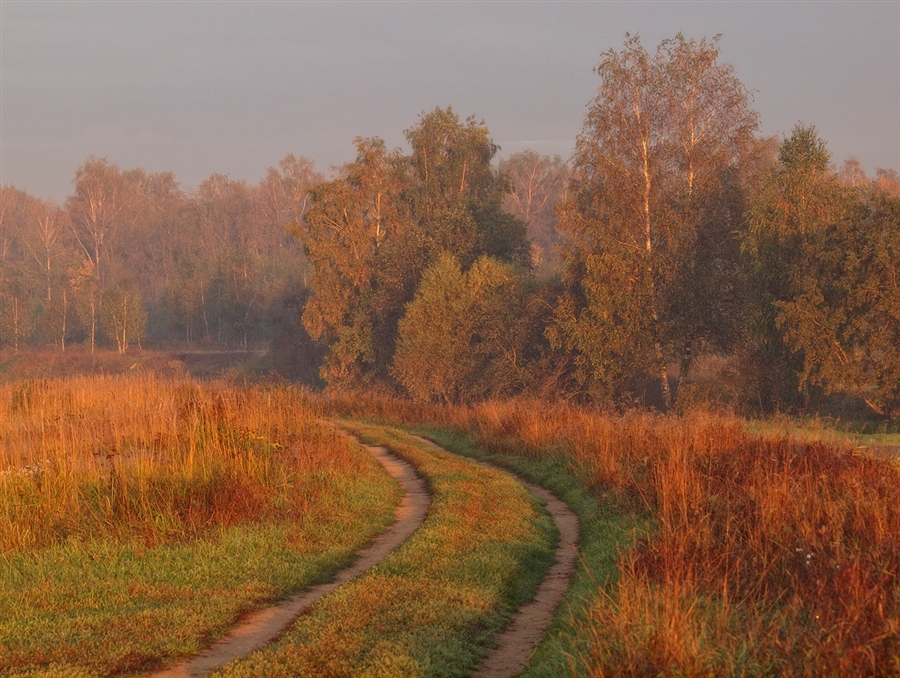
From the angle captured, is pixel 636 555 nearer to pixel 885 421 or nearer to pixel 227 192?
pixel 885 421

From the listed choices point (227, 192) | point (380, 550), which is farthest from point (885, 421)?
point (227, 192)

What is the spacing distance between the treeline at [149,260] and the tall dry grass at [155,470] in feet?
150

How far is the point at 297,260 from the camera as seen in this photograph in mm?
90750

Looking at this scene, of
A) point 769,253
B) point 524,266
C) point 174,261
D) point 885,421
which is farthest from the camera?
point 174,261

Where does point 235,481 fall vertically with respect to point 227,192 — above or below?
below

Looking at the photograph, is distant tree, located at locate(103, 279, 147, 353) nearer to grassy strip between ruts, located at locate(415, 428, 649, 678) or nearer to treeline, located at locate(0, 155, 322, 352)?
treeline, located at locate(0, 155, 322, 352)

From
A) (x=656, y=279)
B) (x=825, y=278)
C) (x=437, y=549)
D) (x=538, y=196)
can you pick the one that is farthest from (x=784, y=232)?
(x=538, y=196)

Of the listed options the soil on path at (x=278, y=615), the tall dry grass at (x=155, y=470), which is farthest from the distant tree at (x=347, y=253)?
the soil on path at (x=278, y=615)

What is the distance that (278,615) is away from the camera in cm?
785

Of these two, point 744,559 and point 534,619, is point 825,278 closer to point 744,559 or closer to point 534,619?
point 744,559

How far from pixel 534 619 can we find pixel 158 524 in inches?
184

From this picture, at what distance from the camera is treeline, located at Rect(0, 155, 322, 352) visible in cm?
7769

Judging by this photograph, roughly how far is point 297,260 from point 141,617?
85.0 meters

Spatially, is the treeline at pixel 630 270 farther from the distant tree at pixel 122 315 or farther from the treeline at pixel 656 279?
the distant tree at pixel 122 315
